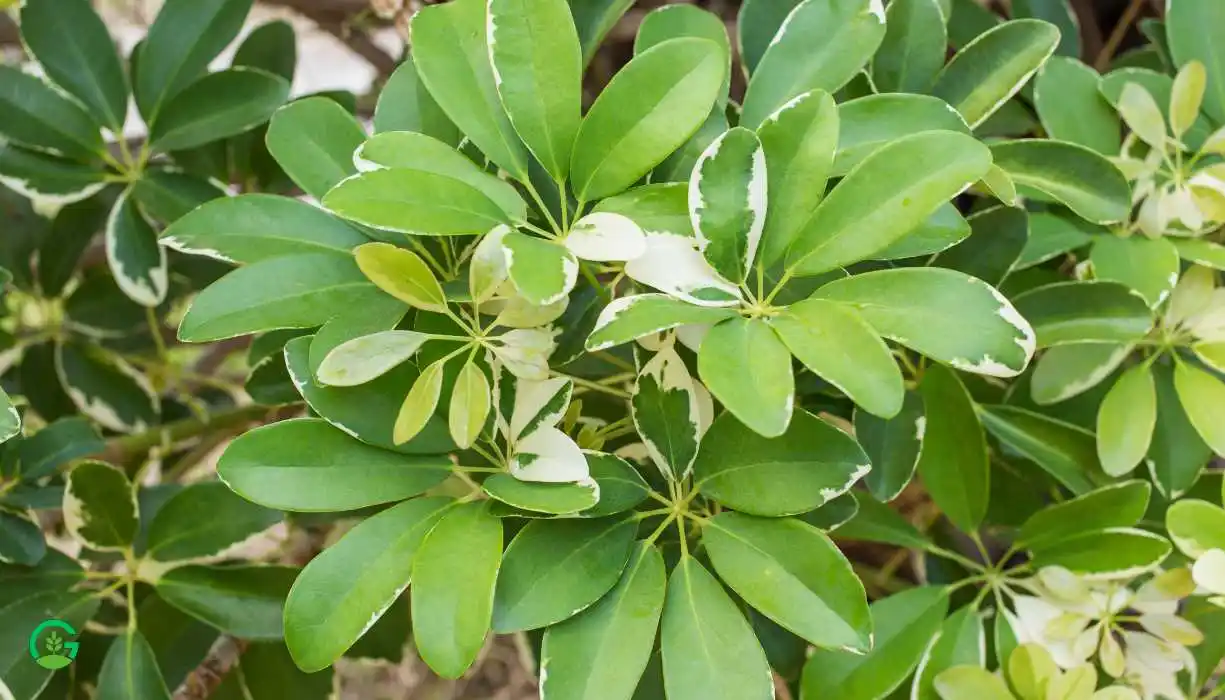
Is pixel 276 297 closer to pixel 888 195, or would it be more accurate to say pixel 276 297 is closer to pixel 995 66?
pixel 888 195

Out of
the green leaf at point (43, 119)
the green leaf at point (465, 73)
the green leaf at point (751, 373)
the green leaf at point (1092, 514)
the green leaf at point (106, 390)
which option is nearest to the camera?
the green leaf at point (751, 373)

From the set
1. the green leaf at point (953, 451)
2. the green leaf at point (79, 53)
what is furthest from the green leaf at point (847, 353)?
the green leaf at point (79, 53)

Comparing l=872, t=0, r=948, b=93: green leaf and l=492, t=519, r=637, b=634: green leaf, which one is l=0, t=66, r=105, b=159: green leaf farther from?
l=872, t=0, r=948, b=93: green leaf

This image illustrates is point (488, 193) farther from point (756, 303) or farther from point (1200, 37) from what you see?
point (1200, 37)

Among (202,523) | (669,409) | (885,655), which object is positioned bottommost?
(885,655)

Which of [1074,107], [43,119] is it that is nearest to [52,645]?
[43,119]

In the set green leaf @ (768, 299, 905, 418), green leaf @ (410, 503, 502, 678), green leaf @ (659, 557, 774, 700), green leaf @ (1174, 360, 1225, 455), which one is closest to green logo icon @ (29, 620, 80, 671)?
green leaf @ (410, 503, 502, 678)

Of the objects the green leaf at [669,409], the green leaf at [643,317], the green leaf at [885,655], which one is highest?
the green leaf at [643,317]

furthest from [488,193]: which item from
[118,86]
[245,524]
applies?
[118,86]

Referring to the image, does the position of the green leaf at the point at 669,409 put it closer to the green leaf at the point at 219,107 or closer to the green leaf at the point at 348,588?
the green leaf at the point at 348,588
